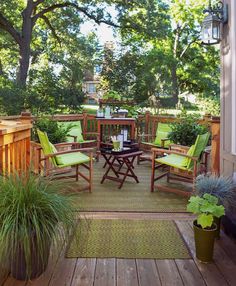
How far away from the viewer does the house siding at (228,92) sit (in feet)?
10.2

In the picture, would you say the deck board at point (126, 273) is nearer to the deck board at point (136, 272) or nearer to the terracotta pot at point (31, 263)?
the deck board at point (136, 272)

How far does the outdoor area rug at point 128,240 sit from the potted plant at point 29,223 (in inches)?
10.9

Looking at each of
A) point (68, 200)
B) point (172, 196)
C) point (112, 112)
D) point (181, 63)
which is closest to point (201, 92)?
point (181, 63)

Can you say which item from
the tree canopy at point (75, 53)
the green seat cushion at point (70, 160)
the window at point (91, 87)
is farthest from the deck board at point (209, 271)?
the window at point (91, 87)

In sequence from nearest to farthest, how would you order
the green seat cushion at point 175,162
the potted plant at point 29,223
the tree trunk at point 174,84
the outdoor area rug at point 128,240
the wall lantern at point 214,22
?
the potted plant at point 29,223
the outdoor area rug at point 128,240
the wall lantern at point 214,22
the green seat cushion at point 175,162
the tree trunk at point 174,84

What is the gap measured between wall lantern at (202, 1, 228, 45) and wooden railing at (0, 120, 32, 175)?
2.26 m

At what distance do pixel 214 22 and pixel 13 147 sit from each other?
2503 mm

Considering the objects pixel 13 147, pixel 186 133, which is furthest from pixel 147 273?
pixel 186 133

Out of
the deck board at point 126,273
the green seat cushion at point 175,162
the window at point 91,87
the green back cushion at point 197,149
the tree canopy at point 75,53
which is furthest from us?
the window at point 91,87

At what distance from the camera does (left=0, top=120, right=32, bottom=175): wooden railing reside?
2709 millimetres

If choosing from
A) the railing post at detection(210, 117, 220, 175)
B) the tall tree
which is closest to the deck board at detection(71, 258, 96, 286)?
the railing post at detection(210, 117, 220, 175)

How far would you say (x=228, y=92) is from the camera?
10.7ft

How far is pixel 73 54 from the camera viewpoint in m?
12.4

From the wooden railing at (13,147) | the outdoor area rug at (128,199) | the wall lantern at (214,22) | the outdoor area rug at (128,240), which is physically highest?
the wall lantern at (214,22)
